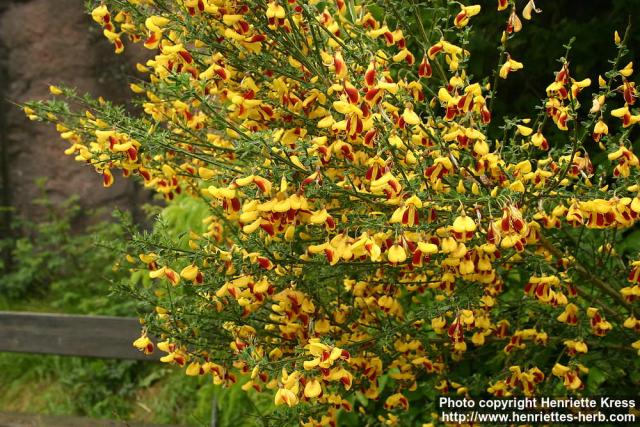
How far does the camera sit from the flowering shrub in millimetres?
1387

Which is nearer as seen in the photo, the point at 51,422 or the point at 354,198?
the point at 354,198

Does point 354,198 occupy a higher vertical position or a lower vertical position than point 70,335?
higher

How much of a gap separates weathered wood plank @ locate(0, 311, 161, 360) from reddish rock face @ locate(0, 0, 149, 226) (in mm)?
2224

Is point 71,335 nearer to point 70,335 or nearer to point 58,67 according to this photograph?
point 70,335

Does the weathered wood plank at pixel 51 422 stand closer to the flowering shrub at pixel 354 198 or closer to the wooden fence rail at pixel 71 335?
A: the wooden fence rail at pixel 71 335

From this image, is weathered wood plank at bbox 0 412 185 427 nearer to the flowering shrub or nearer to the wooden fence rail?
the wooden fence rail

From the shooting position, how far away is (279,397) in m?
1.39

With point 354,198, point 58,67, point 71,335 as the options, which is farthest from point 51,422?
point 58,67

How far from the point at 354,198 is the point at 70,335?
2.11 meters

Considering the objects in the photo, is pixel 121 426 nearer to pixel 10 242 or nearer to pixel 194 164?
pixel 194 164

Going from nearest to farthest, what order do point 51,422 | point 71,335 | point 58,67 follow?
point 51,422, point 71,335, point 58,67

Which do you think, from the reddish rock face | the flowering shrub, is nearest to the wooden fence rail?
the flowering shrub

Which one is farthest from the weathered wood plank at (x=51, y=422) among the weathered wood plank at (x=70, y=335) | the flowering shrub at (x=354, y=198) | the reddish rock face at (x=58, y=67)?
the reddish rock face at (x=58, y=67)

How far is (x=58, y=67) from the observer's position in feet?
17.6
